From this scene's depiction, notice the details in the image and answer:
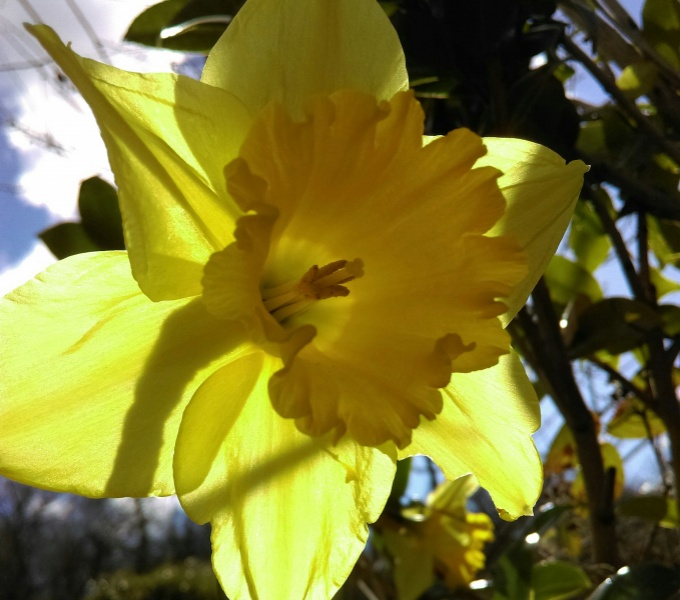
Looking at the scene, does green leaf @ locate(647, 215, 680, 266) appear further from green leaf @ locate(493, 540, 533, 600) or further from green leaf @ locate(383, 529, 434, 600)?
green leaf @ locate(383, 529, 434, 600)

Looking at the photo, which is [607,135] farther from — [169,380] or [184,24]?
[169,380]

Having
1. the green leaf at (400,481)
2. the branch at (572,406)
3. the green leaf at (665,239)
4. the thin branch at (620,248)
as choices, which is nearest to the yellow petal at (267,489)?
the branch at (572,406)

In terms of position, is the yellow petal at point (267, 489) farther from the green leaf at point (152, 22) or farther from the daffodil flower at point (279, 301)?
the green leaf at point (152, 22)

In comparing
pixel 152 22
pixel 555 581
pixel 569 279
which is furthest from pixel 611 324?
pixel 152 22

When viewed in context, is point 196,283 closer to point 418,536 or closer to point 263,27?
point 263,27

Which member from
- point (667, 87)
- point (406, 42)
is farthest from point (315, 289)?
point (667, 87)

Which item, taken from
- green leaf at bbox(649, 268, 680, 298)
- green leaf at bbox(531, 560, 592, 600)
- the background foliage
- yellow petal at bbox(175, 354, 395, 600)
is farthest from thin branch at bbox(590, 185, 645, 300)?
yellow petal at bbox(175, 354, 395, 600)
